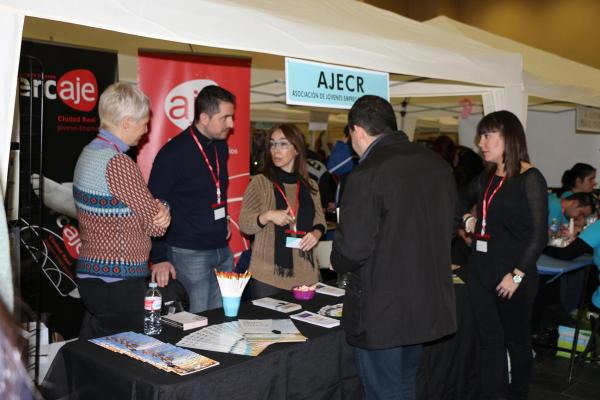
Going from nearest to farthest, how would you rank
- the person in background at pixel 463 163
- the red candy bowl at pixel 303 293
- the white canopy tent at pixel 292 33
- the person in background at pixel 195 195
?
the white canopy tent at pixel 292 33, the red candy bowl at pixel 303 293, the person in background at pixel 195 195, the person in background at pixel 463 163

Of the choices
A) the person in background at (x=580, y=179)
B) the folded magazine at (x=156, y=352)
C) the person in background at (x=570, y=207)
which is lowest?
the folded magazine at (x=156, y=352)

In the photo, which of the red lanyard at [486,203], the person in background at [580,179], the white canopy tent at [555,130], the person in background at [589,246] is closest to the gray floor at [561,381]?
the person in background at [589,246]

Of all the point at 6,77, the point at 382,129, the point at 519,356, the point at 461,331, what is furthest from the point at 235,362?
the point at 519,356

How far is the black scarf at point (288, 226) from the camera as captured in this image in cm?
265

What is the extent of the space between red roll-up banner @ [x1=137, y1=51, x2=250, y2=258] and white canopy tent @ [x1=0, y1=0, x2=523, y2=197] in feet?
2.44

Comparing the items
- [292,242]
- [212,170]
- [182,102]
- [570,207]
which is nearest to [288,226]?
[292,242]

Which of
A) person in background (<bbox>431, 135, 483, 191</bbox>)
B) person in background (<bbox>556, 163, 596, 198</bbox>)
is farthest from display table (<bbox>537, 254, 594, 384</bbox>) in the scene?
person in background (<bbox>556, 163, 596, 198</bbox>)

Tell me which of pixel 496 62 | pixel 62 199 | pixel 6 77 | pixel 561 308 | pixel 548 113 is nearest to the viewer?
pixel 6 77

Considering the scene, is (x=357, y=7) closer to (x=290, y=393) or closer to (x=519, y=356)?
(x=519, y=356)

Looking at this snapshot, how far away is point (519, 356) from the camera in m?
2.72

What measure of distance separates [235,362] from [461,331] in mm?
1410

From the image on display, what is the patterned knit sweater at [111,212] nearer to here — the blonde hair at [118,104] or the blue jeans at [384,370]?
the blonde hair at [118,104]

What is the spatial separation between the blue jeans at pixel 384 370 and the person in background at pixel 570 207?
316cm

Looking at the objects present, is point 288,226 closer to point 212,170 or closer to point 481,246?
point 212,170
